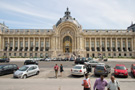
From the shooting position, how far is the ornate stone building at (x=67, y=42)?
63812 mm

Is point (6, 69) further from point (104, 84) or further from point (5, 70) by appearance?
point (104, 84)

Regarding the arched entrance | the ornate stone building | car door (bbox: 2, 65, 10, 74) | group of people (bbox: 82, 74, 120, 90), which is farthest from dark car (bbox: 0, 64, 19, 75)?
the arched entrance

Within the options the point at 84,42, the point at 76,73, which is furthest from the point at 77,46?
the point at 76,73

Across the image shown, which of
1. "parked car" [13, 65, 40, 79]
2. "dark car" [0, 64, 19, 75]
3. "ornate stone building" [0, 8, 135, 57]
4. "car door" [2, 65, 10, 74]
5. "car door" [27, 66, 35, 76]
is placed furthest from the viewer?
"ornate stone building" [0, 8, 135, 57]

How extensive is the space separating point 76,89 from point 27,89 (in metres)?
4.24

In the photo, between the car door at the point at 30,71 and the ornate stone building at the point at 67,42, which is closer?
the car door at the point at 30,71

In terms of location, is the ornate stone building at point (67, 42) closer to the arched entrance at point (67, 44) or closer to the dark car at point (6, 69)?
the arched entrance at point (67, 44)

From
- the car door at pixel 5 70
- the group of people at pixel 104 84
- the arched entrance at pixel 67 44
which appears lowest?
the car door at pixel 5 70

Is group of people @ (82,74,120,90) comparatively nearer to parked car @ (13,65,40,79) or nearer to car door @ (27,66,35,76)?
parked car @ (13,65,40,79)

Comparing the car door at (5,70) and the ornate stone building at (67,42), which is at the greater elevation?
the ornate stone building at (67,42)

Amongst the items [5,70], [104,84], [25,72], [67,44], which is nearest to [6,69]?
[5,70]

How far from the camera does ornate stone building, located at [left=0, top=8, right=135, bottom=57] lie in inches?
2512

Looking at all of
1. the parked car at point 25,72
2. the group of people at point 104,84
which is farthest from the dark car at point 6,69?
the group of people at point 104,84

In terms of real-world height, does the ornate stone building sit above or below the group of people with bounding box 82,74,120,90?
above
